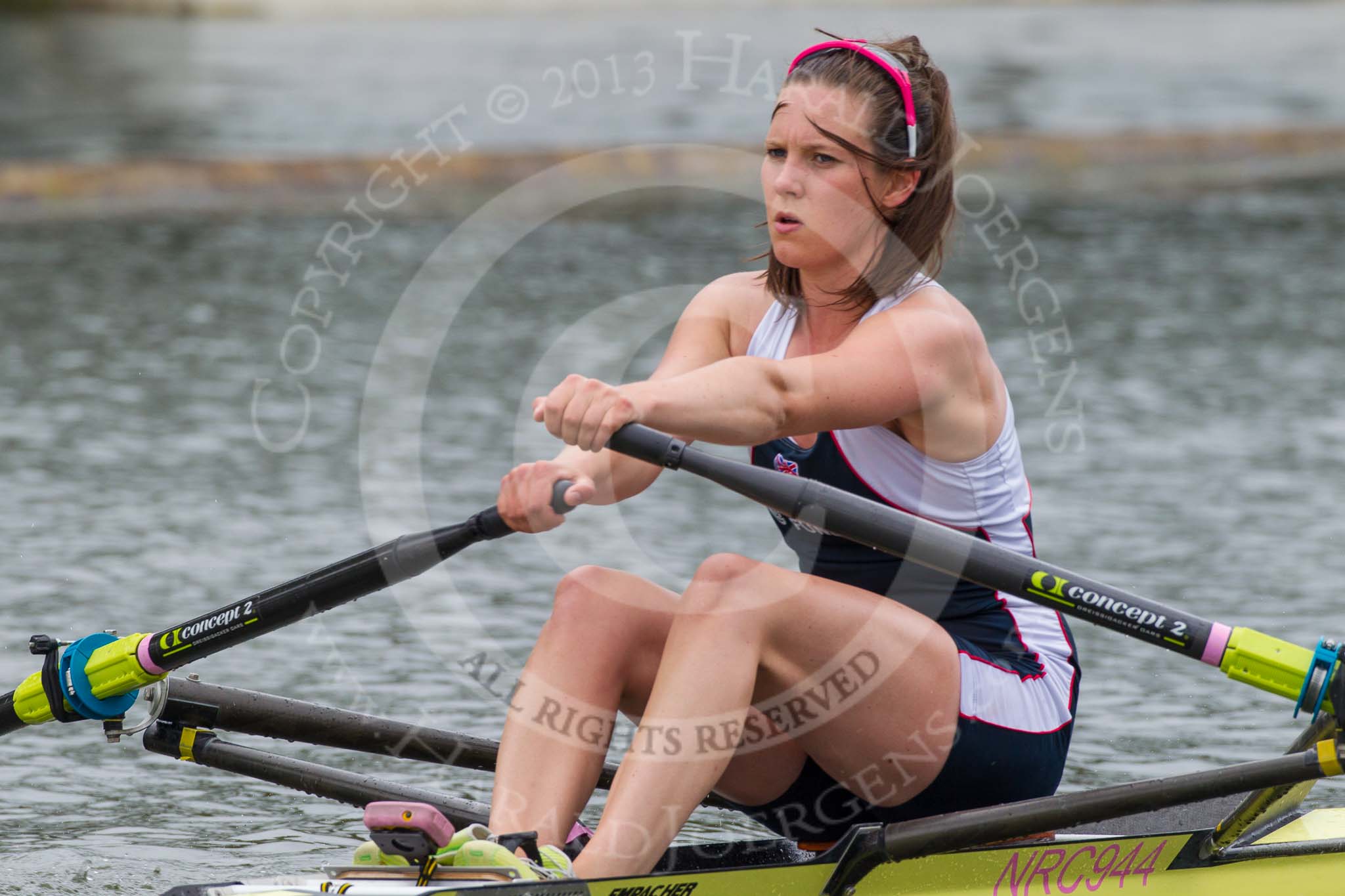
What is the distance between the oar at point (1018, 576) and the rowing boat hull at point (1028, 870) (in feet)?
1.28

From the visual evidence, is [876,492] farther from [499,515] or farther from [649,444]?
[499,515]

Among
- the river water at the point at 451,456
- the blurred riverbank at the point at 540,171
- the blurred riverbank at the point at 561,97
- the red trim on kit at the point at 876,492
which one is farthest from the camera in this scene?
the blurred riverbank at the point at 561,97

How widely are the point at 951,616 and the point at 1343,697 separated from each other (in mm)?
584

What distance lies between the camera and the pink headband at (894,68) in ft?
9.00

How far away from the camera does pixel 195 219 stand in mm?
10578

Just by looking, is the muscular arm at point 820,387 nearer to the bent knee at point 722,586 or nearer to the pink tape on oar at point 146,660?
the bent knee at point 722,586

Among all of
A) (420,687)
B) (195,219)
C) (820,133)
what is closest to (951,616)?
(820,133)

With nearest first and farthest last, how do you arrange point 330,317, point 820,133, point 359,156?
point 820,133 < point 330,317 < point 359,156

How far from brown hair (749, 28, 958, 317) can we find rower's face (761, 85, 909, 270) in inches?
0.5

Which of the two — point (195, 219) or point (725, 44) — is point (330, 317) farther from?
point (725, 44)

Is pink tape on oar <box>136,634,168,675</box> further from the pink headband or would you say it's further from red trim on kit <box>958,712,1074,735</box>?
the pink headband

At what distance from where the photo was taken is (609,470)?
2945 millimetres

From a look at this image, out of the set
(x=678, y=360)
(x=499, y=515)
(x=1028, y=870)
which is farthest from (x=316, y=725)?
(x=1028, y=870)

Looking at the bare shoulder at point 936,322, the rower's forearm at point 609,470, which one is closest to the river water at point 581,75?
the rower's forearm at point 609,470
